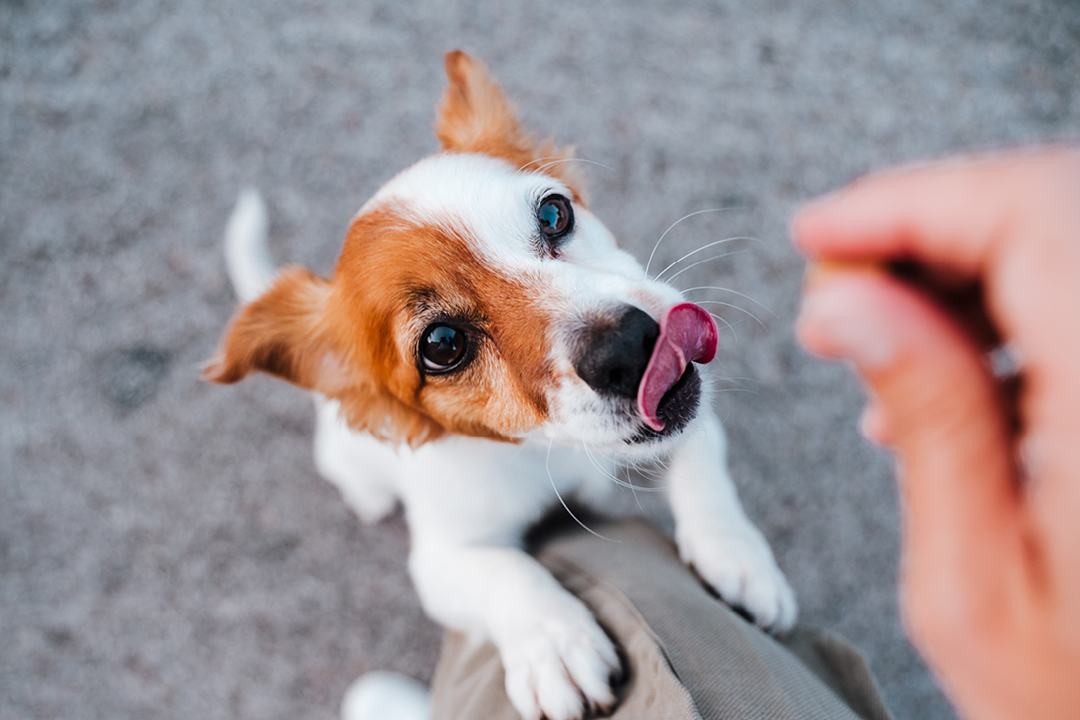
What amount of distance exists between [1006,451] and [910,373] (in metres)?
0.13

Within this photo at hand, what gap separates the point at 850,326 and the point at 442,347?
2.62 feet

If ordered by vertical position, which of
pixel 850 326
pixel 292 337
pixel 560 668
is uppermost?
pixel 850 326

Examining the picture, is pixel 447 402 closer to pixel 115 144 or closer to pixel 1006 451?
pixel 1006 451

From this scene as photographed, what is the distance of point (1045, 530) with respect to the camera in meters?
0.61

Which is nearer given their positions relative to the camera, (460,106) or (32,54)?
(460,106)

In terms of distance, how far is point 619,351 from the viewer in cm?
103

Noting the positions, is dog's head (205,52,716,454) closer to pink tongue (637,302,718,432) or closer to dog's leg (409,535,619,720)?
pink tongue (637,302,718,432)

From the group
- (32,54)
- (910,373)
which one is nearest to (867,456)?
(910,373)

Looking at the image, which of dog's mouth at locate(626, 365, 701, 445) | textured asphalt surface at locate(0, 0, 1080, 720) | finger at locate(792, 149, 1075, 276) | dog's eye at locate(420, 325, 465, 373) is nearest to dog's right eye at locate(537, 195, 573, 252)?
dog's eye at locate(420, 325, 465, 373)

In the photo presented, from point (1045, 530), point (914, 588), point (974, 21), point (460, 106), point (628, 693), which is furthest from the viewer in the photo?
point (974, 21)

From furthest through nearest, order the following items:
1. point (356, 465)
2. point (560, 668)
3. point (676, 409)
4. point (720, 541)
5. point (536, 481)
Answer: point (356, 465) → point (536, 481) → point (720, 541) → point (560, 668) → point (676, 409)

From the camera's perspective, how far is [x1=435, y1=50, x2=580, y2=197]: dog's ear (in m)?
1.54

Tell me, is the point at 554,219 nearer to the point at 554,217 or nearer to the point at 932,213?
the point at 554,217

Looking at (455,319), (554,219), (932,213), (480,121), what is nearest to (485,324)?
(455,319)
